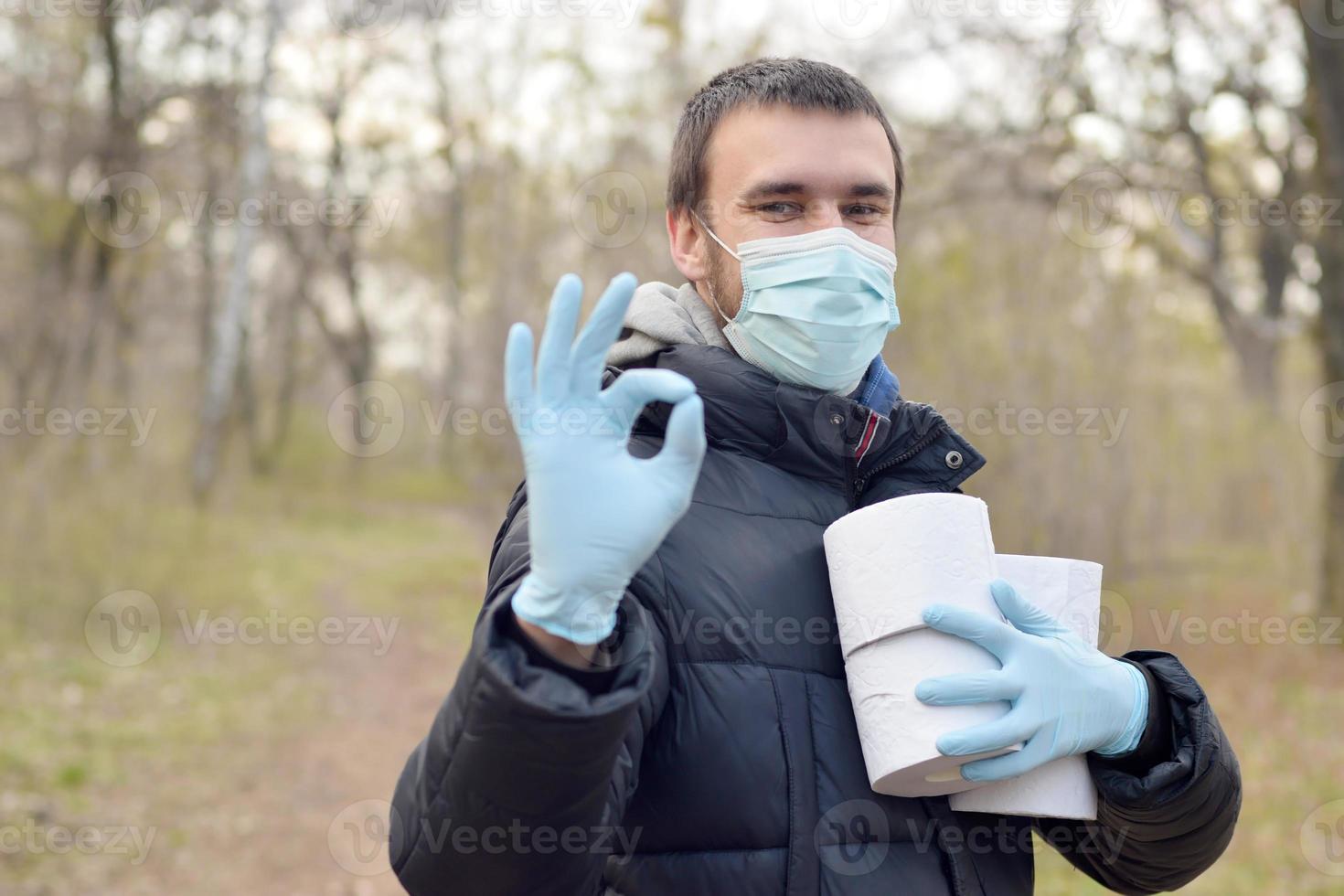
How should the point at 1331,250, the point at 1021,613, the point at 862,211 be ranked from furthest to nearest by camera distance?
the point at 1331,250 → the point at 862,211 → the point at 1021,613

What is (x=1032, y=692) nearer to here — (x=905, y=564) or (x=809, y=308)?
(x=905, y=564)

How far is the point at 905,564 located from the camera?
153cm

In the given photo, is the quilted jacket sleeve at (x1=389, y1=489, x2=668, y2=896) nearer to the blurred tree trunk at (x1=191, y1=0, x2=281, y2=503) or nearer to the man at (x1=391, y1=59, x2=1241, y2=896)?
the man at (x1=391, y1=59, x2=1241, y2=896)

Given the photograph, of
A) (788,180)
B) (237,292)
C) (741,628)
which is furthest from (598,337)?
(237,292)

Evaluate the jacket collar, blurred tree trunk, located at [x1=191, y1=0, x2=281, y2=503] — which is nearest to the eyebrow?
the jacket collar

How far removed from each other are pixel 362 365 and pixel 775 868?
23.9m

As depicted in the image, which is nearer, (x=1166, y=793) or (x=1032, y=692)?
(x=1032, y=692)

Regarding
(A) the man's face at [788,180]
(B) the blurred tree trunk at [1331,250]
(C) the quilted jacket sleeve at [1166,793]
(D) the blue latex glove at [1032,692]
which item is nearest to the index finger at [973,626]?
(D) the blue latex glove at [1032,692]

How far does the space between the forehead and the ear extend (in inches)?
5.7

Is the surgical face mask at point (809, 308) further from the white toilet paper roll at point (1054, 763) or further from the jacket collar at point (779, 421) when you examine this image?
the white toilet paper roll at point (1054, 763)

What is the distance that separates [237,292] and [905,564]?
582 inches

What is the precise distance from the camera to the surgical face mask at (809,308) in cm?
190

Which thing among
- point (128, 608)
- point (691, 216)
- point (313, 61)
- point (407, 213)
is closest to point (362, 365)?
point (407, 213)

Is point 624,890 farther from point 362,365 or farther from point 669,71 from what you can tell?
point 362,365
